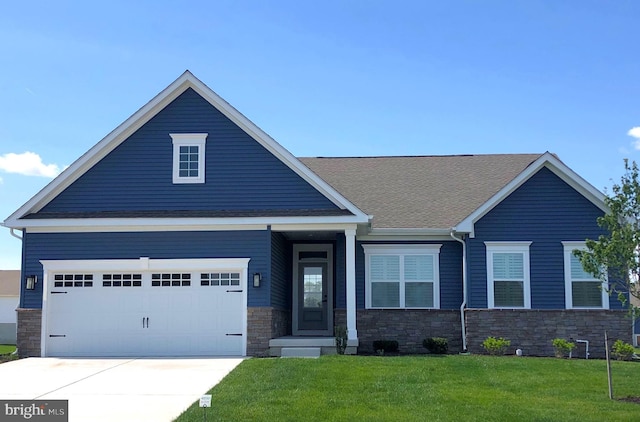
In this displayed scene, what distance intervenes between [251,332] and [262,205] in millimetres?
3108

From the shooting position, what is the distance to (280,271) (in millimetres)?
20766

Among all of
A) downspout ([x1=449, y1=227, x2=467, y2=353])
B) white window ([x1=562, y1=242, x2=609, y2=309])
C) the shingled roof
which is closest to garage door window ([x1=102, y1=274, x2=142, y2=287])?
the shingled roof

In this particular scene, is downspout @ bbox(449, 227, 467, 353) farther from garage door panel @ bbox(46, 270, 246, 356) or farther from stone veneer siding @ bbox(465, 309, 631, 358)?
garage door panel @ bbox(46, 270, 246, 356)

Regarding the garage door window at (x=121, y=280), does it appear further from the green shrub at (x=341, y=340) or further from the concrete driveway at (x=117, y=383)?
the green shrub at (x=341, y=340)

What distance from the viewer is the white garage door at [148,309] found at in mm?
18312

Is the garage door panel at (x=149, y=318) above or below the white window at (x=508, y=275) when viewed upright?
below

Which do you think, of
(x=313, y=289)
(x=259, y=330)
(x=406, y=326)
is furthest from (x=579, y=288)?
(x=259, y=330)

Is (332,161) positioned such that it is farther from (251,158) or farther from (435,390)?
(435,390)

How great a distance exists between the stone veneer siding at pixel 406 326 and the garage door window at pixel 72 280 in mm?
7041

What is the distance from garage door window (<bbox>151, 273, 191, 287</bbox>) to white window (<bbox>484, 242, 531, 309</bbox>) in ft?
25.2

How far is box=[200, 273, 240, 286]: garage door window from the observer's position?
18.5 metres

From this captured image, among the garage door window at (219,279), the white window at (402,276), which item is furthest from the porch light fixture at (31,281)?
the white window at (402,276)

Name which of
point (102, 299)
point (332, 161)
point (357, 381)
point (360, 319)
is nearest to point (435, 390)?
point (357, 381)

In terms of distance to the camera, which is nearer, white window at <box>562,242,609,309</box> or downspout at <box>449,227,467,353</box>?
white window at <box>562,242,609,309</box>
